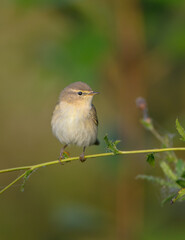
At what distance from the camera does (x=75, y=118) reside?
12.3ft

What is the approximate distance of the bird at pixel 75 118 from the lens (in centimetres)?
368

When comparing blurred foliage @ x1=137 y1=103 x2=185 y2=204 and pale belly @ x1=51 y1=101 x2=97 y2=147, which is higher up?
pale belly @ x1=51 y1=101 x2=97 y2=147

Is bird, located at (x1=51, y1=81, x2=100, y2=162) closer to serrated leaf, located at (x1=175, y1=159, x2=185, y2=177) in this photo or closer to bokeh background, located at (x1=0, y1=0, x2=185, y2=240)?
bokeh background, located at (x1=0, y1=0, x2=185, y2=240)

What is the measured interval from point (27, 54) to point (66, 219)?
1.65 meters

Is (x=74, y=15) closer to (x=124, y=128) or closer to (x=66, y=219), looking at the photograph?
(x=124, y=128)

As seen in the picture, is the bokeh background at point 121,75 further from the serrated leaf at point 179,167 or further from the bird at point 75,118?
the serrated leaf at point 179,167

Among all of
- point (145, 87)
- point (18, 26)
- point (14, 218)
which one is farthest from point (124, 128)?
point (18, 26)

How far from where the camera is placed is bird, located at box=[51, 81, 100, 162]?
12.1 ft

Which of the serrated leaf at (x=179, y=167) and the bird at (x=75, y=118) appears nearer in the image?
the serrated leaf at (x=179, y=167)

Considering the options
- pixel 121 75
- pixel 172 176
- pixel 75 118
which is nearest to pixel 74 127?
pixel 75 118

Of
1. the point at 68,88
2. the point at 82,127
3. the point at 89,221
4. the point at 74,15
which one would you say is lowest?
the point at 89,221

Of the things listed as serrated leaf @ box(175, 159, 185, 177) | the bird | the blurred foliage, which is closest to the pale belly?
the bird

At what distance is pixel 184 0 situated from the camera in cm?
433

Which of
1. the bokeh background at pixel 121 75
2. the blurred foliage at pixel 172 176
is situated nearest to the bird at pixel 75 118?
the bokeh background at pixel 121 75
